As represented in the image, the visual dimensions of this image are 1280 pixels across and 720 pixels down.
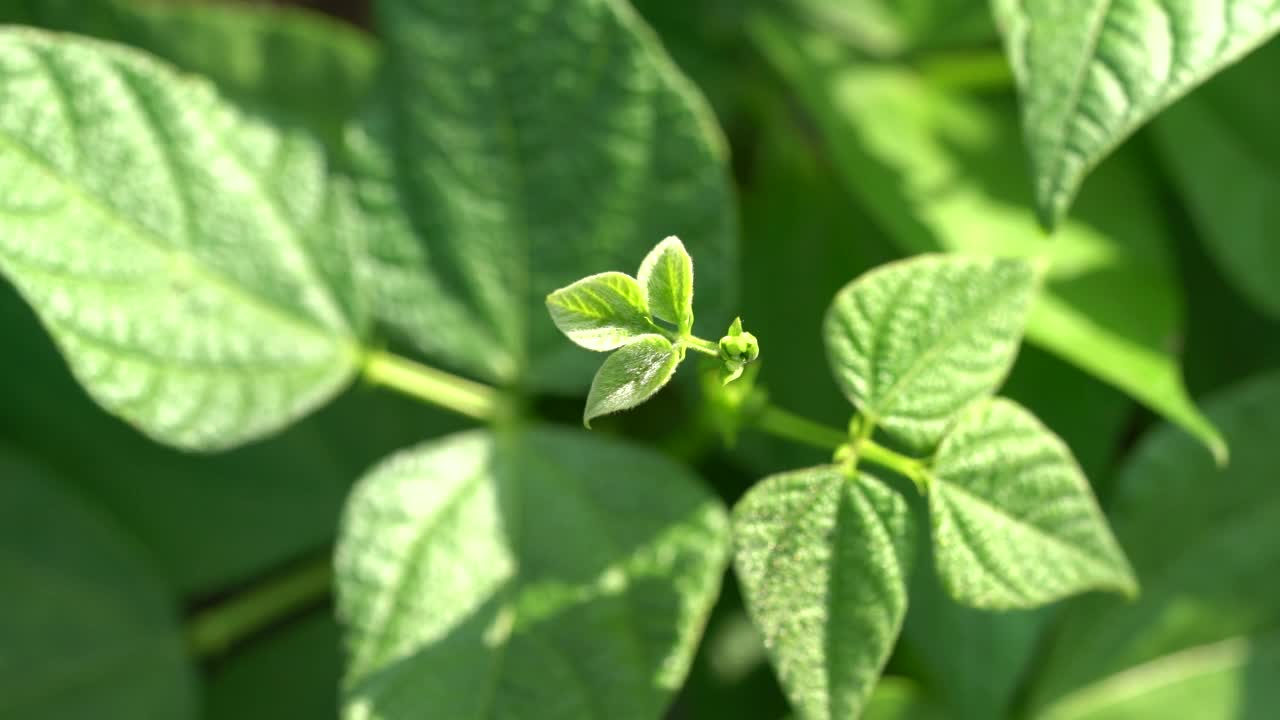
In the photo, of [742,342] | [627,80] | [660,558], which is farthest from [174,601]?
[742,342]

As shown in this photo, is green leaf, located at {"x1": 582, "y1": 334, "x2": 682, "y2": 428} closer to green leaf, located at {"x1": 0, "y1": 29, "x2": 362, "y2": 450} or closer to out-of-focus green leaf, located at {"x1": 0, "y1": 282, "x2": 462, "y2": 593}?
green leaf, located at {"x1": 0, "y1": 29, "x2": 362, "y2": 450}

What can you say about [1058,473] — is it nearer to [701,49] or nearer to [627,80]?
[627,80]

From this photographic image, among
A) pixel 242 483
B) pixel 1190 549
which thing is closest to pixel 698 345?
pixel 1190 549

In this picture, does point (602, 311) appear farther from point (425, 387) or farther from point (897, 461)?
point (425, 387)

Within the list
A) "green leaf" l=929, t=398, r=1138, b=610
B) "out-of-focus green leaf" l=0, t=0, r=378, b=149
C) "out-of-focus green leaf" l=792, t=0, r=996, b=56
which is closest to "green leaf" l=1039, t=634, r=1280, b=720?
"green leaf" l=929, t=398, r=1138, b=610

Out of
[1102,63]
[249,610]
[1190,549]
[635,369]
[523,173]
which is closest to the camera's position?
[635,369]

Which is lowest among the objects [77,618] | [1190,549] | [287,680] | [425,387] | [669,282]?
[287,680]

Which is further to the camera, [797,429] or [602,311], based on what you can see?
[797,429]

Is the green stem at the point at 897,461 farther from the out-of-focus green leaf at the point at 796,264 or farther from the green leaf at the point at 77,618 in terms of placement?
the green leaf at the point at 77,618
